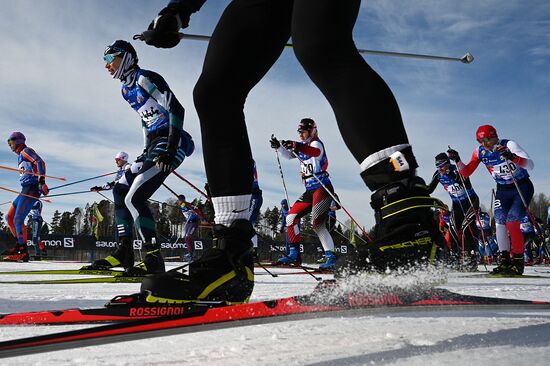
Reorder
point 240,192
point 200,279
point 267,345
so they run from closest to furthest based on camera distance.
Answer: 1. point 267,345
2. point 200,279
3. point 240,192

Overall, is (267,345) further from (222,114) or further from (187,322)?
(222,114)

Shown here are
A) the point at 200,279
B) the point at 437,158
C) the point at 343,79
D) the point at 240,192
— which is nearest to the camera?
the point at 343,79

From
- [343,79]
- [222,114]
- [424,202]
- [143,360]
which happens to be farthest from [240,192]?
[143,360]

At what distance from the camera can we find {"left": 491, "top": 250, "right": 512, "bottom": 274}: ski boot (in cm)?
561

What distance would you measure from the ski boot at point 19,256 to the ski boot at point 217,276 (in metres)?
9.19

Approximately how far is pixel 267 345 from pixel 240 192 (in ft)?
2.28

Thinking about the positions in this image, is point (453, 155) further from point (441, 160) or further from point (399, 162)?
point (399, 162)

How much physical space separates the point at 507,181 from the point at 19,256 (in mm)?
8986

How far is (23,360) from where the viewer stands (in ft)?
2.46

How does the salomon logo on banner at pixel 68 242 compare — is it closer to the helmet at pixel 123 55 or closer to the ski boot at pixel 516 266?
Result: the helmet at pixel 123 55

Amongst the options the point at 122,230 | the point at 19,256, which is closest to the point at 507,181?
the point at 122,230

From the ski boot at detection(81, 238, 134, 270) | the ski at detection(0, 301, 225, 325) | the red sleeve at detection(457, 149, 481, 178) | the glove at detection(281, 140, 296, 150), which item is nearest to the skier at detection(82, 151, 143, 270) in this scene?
the ski boot at detection(81, 238, 134, 270)

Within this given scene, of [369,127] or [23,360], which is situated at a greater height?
[369,127]

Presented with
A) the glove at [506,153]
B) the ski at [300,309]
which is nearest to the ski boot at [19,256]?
the glove at [506,153]
